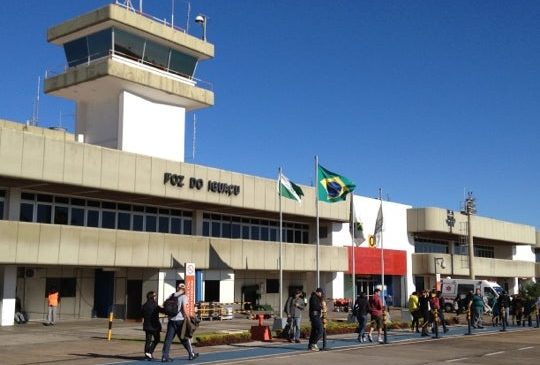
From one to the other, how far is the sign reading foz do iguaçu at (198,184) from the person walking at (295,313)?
15365 mm

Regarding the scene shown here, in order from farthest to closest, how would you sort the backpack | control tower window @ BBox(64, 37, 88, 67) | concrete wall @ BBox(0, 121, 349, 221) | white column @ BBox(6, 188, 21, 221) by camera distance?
1. control tower window @ BBox(64, 37, 88, 67)
2. white column @ BBox(6, 188, 21, 221)
3. concrete wall @ BBox(0, 121, 349, 221)
4. the backpack

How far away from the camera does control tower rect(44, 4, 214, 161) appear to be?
126 ft

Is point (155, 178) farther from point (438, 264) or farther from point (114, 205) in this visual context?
point (438, 264)

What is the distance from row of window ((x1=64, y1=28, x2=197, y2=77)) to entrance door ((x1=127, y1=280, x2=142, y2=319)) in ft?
42.9

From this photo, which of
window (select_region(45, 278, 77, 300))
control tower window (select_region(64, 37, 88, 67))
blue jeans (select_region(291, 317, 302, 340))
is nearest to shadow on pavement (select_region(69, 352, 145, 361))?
blue jeans (select_region(291, 317, 302, 340))

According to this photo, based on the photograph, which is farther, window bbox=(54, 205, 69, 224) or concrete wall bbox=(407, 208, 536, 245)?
concrete wall bbox=(407, 208, 536, 245)

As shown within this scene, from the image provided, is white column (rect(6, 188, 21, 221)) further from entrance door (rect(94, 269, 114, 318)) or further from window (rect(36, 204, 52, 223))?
entrance door (rect(94, 269, 114, 318))

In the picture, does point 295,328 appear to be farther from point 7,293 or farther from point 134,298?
point 134,298

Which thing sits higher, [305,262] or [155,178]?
[155,178]

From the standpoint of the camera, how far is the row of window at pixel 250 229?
43.4 meters

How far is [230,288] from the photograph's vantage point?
4166cm

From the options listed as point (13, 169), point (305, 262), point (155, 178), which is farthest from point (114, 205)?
point (305, 262)

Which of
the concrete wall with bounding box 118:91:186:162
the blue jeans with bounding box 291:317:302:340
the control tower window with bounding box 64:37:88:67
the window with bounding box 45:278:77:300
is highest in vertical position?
the control tower window with bounding box 64:37:88:67

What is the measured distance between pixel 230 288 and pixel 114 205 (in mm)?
9147
